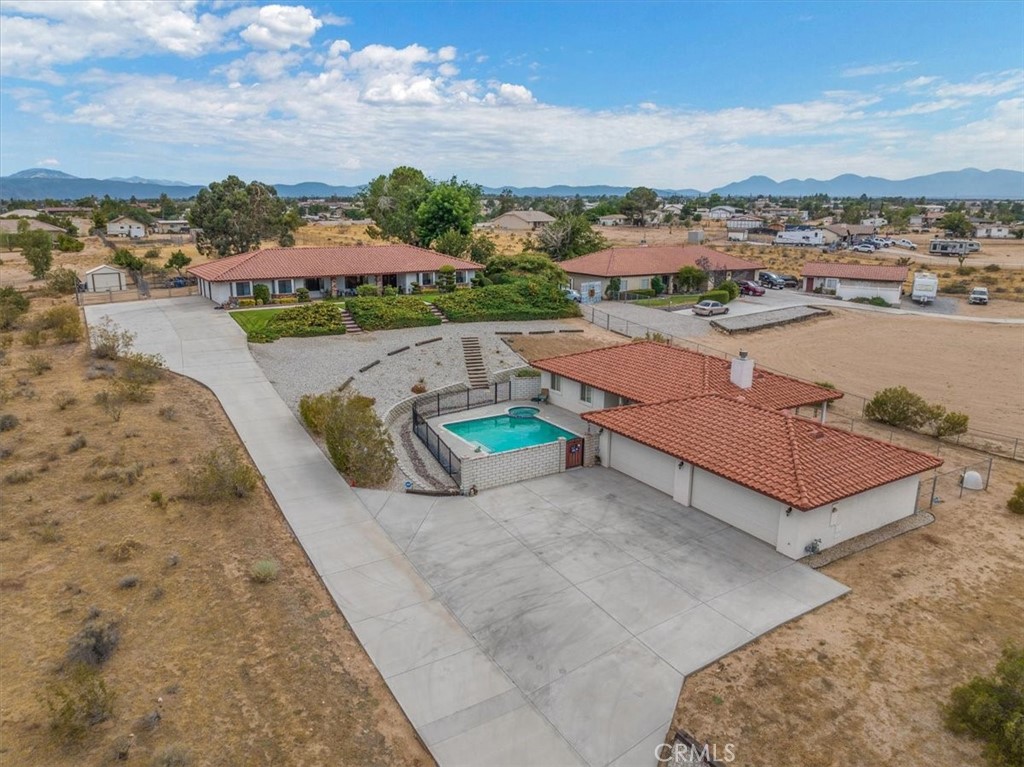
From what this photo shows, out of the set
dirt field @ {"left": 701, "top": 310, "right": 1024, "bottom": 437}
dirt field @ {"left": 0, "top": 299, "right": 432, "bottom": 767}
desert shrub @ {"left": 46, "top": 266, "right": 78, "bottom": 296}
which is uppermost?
desert shrub @ {"left": 46, "top": 266, "right": 78, "bottom": 296}

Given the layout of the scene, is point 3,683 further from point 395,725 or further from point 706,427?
point 706,427

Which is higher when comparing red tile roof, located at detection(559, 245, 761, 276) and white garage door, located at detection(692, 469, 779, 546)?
red tile roof, located at detection(559, 245, 761, 276)

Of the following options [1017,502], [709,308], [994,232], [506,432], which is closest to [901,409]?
[1017,502]

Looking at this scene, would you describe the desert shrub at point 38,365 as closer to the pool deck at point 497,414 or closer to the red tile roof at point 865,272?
the pool deck at point 497,414

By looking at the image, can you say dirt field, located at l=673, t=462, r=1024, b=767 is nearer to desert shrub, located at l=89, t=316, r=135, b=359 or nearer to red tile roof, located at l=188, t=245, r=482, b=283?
desert shrub, located at l=89, t=316, r=135, b=359

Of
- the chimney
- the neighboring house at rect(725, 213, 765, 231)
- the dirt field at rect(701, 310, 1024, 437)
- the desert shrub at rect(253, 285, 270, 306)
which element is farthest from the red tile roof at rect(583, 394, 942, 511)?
the neighboring house at rect(725, 213, 765, 231)

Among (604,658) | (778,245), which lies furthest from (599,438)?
(778,245)

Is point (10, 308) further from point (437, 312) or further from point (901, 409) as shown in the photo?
point (901, 409)
